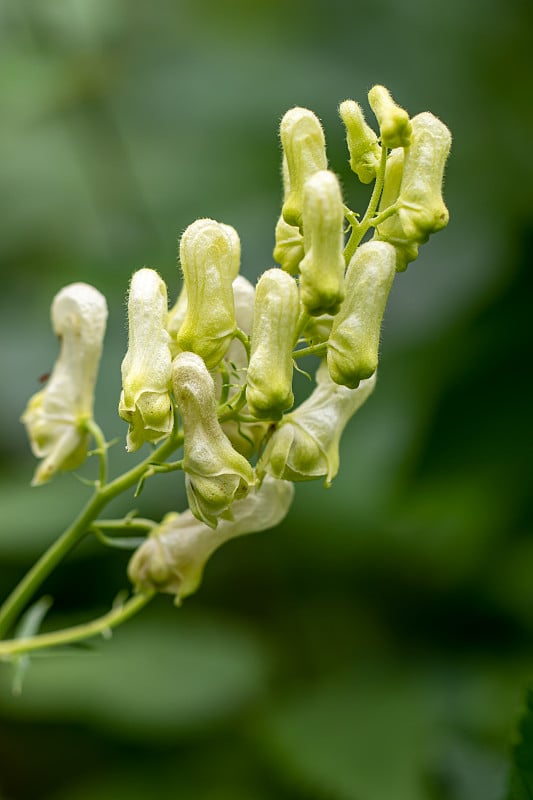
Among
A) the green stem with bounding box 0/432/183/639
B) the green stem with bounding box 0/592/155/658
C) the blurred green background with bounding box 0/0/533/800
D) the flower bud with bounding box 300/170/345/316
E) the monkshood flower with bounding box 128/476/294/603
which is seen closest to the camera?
the flower bud with bounding box 300/170/345/316

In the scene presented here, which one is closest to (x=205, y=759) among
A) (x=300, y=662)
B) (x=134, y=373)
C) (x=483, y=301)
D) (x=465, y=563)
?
(x=300, y=662)

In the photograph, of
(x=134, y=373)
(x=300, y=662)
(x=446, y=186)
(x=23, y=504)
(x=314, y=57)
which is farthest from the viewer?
(x=314, y=57)

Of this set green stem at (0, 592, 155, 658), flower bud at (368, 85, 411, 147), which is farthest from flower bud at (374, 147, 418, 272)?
green stem at (0, 592, 155, 658)

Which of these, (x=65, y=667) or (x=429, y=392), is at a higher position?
(x=429, y=392)

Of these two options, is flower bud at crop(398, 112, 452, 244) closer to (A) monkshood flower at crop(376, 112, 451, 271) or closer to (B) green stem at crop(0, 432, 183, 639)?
(A) monkshood flower at crop(376, 112, 451, 271)

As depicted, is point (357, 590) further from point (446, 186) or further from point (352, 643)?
point (446, 186)

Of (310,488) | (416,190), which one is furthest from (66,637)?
(310,488)

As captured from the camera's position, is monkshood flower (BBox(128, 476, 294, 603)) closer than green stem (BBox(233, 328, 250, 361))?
No
